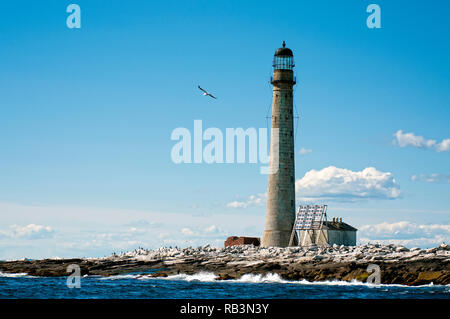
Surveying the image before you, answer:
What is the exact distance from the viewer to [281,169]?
55188mm

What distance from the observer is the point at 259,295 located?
119ft

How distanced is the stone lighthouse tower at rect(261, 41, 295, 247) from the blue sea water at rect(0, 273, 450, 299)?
8.95 meters

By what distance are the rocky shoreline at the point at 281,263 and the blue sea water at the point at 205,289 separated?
1.13m

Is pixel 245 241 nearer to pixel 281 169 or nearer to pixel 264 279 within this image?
pixel 281 169

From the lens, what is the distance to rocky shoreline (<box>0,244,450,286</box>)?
1668 inches

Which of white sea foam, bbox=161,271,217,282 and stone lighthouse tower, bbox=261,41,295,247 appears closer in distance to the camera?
white sea foam, bbox=161,271,217,282

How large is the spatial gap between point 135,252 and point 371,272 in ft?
90.4

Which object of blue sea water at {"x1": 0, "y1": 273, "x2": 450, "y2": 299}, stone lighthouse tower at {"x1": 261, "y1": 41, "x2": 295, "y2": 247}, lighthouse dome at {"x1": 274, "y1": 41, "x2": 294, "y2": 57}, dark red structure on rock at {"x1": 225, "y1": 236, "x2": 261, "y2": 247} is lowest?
blue sea water at {"x1": 0, "y1": 273, "x2": 450, "y2": 299}

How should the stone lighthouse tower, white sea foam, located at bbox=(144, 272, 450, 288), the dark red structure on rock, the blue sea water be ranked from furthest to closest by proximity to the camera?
the dark red structure on rock
the stone lighthouse tower
white sea foam, located at bbox=(144, 272, 450, 288)
the blue sea water

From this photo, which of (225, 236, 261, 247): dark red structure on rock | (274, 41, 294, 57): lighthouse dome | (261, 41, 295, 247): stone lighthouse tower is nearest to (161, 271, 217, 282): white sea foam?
(261, 41, 295, 247): stone lighthouse tower

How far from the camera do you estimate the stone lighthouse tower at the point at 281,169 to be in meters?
55.2

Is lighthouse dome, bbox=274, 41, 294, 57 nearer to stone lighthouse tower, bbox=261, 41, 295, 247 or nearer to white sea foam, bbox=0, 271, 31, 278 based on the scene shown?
stone lighthouse tower, bbox=261, 41, 295, 247

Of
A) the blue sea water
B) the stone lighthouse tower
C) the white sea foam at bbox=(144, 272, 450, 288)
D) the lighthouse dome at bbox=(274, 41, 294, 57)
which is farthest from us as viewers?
the lighthouse dome at bbox=(274, 41, 294, 57)
